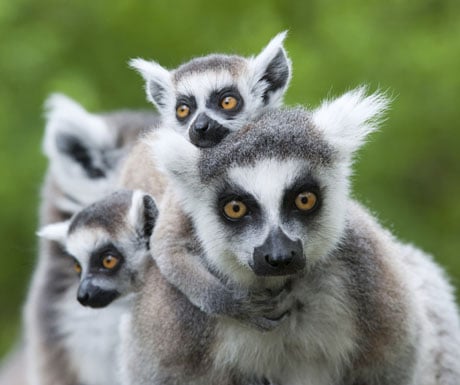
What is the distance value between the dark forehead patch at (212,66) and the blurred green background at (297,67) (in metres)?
3.97

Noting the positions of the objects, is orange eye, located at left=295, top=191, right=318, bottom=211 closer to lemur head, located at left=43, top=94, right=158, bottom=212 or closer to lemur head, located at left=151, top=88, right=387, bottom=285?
lemur head, located at left=151, top=88, right=387, bottom=285

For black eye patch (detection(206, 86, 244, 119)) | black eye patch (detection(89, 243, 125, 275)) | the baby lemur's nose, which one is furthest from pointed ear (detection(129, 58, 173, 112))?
black eye patch (detection(89, 243, 125, 275))

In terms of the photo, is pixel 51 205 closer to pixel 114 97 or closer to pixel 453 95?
pixel 114 97

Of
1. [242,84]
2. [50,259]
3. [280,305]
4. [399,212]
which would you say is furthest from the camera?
[399,212]

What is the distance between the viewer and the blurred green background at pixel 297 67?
9789 millimetres

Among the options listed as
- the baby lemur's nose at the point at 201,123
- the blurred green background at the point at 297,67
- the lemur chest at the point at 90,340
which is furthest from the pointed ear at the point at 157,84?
the blurred green background at the point at 297,67

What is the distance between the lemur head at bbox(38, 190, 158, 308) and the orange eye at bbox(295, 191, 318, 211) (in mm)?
1246

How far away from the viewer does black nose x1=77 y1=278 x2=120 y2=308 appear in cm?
521

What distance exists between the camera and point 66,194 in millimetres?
7723

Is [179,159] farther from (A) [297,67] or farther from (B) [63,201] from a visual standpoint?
(A) [297,67]

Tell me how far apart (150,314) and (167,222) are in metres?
0.46

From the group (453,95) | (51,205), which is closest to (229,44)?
(453,95)

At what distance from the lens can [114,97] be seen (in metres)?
10.9

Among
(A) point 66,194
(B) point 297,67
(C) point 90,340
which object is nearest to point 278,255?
(C) point 90,340
